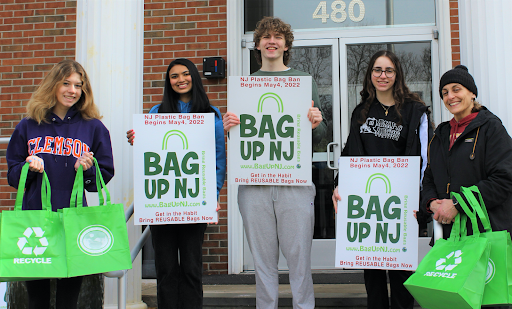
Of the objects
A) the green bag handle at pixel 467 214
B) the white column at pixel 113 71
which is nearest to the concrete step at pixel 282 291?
the white column at pixel 113 71

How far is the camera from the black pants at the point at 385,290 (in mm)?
2641

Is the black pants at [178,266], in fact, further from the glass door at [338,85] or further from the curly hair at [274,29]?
the glass door at [338,85]

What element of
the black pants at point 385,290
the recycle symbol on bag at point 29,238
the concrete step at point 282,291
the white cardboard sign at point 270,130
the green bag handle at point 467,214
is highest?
the white cardboard sign at point 270,130

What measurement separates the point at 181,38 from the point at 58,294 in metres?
3.22

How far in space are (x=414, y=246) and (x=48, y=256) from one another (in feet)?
6.66

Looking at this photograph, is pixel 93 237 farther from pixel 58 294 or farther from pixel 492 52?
pixel 492 52

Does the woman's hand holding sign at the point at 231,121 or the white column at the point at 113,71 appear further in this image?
the white column at the point at 113,71

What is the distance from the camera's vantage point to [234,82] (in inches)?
105

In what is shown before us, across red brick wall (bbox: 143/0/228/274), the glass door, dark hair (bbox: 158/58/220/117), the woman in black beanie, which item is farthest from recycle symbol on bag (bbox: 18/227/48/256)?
the glass door

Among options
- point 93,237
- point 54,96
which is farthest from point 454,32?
Result: point 93,237

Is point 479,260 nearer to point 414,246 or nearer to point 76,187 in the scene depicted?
point 414,246

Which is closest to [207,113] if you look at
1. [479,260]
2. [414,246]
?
[414,246]

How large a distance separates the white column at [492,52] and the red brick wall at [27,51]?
A: 4.14 metres

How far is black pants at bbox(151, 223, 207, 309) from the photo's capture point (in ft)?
8.79
